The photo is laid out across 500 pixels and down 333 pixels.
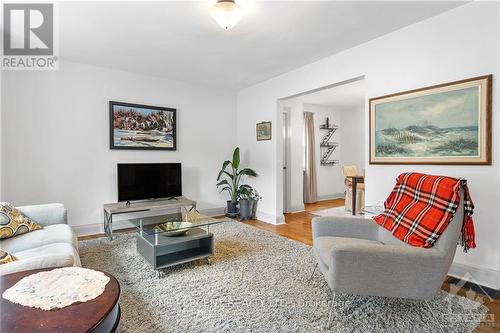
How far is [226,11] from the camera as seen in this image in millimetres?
2166

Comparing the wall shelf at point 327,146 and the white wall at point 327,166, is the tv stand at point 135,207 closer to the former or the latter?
the white wall at point 327,166

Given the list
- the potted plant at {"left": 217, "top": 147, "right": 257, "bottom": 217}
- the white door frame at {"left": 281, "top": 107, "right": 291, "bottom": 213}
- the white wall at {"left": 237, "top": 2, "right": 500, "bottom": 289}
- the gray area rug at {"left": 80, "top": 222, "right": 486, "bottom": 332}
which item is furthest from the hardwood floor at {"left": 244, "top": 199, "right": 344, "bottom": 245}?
the white wall at {"left": 237, "top": 2, "right": 500, "bottom": 289}

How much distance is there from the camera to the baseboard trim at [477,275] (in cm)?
223

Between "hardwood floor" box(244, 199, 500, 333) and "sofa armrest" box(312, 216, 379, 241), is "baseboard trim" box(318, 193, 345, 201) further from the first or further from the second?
"sofa armrest" box(312, 216, 379, 241)

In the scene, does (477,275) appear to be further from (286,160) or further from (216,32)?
(286,160)

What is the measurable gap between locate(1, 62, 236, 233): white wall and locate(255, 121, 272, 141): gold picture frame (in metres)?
1.22

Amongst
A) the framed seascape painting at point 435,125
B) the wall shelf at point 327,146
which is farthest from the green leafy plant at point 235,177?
the wall shelf at point 327,146

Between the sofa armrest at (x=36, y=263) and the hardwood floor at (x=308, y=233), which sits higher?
the sofa armrest at (x=36, y=263)

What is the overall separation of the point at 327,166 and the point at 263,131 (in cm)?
324

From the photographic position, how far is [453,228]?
1.69 metres

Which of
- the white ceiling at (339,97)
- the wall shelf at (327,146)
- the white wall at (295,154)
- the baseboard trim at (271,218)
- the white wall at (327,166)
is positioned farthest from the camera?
the wall shelf at (327,146)

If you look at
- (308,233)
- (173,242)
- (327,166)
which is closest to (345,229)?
(173,242)

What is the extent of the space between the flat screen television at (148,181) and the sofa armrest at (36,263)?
242 cm

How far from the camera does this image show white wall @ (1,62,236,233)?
341 centimetres
